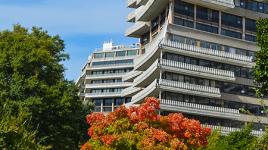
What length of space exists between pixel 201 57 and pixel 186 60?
76.2 inches

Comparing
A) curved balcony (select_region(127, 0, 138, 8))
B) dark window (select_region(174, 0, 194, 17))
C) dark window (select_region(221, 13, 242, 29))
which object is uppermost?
curved balcony (select_region(127, 0, 138, 8))

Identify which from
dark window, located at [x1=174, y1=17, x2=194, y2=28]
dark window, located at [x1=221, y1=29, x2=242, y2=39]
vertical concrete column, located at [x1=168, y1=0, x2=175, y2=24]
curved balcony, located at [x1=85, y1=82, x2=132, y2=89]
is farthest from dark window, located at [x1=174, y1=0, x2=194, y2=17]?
curved balcony, located at [x1=85, y1=82, x2=132, y2=89]

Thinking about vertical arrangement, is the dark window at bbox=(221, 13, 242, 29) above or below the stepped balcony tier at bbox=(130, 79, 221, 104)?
above

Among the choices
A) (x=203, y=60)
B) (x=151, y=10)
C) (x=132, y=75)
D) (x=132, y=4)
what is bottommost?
(x=132, y=75)

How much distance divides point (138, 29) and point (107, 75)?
55.1 meters

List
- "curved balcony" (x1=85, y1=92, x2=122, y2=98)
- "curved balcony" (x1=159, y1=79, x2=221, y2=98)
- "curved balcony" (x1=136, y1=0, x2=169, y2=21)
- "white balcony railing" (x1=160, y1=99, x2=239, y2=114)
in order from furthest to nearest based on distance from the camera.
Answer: "curved balcony" (x1=85, y1=92, x2=122, y2=98) < "curved balcony" (x1=136, y1=0, x2=169, y2=21) < "curved balcony" (x1=159, y1=79, x2=221, y2=98) < "white balcony railing" (x1=160, y1=99, x2=239, y2=114)

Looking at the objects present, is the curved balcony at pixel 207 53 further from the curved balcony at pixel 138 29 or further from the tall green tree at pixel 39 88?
the tall green tree at pixel 39 88

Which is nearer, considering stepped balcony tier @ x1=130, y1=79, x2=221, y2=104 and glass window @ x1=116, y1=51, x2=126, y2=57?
stepped balcony tier @ x1=130, y1=79, x2=221, y2=104

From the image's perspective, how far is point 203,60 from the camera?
72.5 meters

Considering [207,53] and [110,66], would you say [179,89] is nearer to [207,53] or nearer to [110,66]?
[207,53]

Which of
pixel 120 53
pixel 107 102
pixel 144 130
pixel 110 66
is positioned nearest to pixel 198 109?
pixel 144 130

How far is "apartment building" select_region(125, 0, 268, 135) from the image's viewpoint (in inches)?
2726

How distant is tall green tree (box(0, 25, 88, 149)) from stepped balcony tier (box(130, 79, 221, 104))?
52.1ft

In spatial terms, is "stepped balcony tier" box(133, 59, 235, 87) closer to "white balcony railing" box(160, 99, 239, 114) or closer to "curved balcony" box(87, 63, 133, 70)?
"white balcony railing" box(160, 99, 239, 114)
